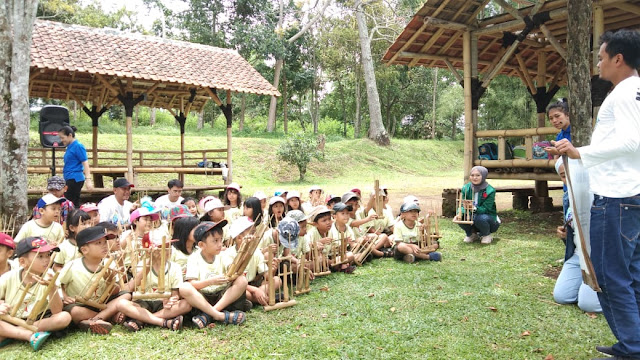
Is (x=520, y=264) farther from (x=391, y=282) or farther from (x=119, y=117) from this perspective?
(x=119, y=117)

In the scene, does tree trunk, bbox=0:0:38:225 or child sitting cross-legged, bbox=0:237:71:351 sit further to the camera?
tree trunk, bbox=0:0:38:225

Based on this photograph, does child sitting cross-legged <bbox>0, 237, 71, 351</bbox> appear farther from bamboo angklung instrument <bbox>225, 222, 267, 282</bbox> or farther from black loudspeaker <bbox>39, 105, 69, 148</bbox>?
black loudspeaker <bbox>39, 105, 69, 148</bbox>

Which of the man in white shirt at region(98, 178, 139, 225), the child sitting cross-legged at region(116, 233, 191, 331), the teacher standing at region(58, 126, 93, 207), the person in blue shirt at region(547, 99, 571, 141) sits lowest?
the child sitting cross-legged at region(116, 233, 191, 331)

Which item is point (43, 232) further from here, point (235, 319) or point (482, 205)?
point (482, 205)

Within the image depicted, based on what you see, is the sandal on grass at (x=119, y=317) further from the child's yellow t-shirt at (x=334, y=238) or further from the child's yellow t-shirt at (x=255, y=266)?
the child's yellow t-shirt at (x=334, y=238)

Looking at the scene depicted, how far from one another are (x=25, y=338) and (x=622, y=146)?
408cm

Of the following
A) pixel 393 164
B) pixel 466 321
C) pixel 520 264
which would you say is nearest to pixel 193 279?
pixel 466 321

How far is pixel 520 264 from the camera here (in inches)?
231

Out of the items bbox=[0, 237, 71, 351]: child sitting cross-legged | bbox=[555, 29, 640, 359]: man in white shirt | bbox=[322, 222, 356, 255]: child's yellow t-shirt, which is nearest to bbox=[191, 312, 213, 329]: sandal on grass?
bbox=[0, 237, 71, 351]: child sitting cross-legged

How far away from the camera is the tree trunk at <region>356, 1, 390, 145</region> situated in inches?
885

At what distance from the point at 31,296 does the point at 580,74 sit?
5.58 meters

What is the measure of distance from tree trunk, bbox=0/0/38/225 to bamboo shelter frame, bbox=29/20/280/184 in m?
3.54

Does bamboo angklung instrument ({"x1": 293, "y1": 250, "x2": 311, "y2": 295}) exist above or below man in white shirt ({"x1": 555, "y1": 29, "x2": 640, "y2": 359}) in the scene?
below

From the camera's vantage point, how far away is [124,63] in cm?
1161
